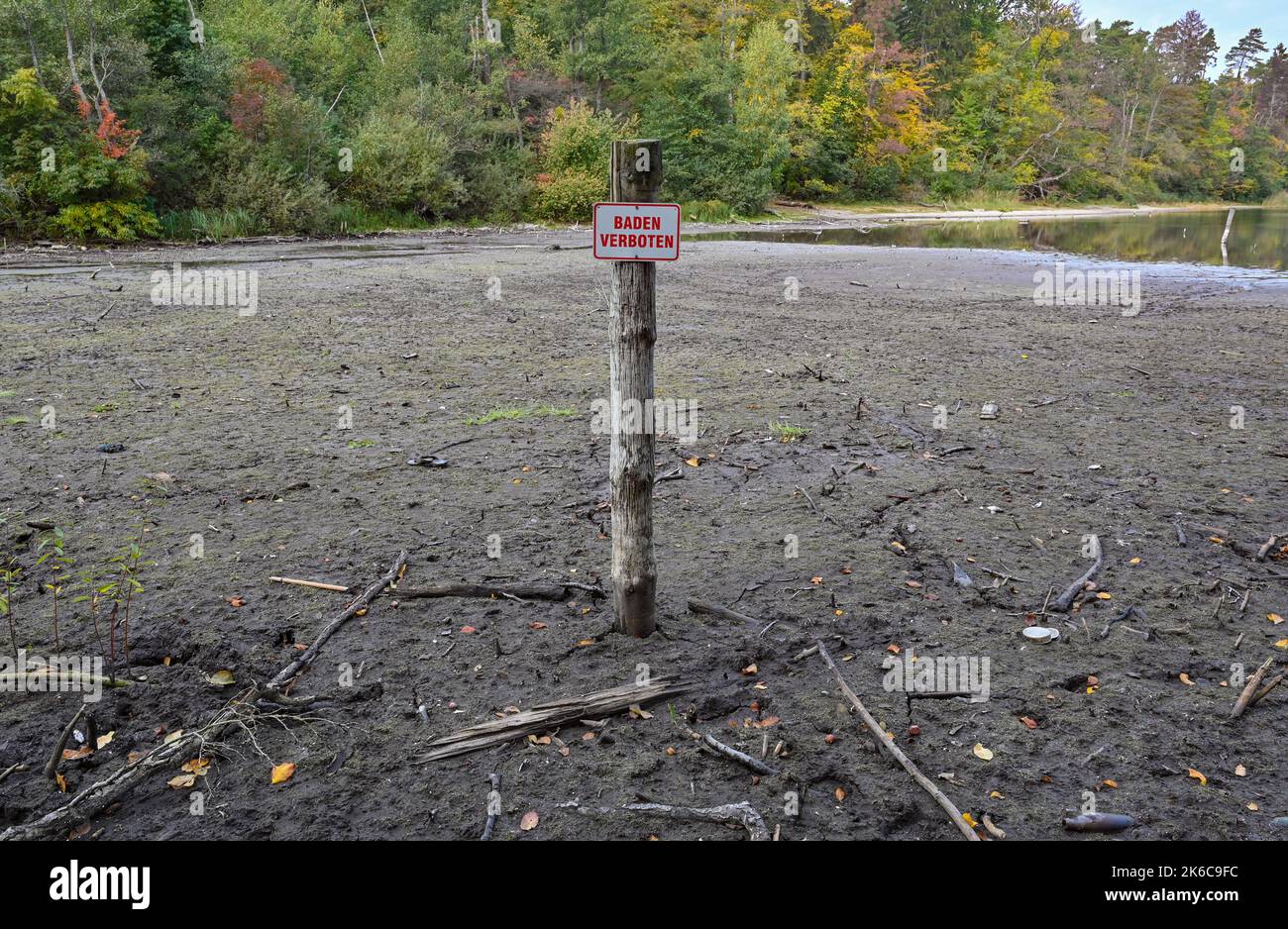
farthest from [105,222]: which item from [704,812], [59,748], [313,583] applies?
[704,812]

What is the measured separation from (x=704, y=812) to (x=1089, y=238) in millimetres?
36563

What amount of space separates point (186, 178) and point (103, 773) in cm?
2862

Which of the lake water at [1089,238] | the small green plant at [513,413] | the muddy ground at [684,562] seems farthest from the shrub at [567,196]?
the small green plant at [513,413]

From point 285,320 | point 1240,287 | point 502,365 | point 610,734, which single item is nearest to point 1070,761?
point 610,734

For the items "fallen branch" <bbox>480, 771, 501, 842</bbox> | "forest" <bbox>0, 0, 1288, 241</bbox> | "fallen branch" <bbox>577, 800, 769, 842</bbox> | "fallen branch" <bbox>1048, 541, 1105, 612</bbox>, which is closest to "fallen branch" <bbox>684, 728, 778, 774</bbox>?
"fallen branch" <bbox>577, 800, 769, 842</bbox>

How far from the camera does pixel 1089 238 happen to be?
34.1 metres

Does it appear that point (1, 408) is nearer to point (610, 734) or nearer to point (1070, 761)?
point (610, 734)

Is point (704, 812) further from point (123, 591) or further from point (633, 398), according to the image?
point (123, 591)

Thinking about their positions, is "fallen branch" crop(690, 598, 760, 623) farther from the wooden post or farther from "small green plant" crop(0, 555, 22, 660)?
"small green plant" crop(0, 555, 22, 660)

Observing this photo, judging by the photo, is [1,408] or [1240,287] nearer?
[1,408]

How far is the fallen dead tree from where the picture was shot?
3549 mm

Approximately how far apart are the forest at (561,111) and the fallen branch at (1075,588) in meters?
20.6

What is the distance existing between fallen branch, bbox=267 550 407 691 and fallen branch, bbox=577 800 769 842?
1641 millimetres

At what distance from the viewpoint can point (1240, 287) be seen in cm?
1728
